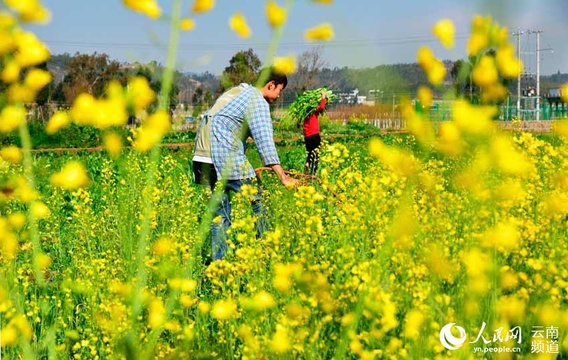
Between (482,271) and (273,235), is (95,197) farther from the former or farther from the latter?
(482,271)

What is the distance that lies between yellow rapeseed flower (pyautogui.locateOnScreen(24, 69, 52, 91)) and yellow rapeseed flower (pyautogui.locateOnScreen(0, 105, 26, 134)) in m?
0.06

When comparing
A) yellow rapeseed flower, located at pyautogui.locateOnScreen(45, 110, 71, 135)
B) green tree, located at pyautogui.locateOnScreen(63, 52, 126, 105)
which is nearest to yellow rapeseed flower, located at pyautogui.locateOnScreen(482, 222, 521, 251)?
yellow rapeseed flower, located at pyautogui.locateOnScreen(45, 110, 71, 135)

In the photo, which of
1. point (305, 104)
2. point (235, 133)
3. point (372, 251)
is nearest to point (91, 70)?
point (305, 104)

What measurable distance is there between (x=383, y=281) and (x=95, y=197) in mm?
5981

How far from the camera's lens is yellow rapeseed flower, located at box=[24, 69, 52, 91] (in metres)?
1.72

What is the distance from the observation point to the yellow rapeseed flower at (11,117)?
1662 millimetres

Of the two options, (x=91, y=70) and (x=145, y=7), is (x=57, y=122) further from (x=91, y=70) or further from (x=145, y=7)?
(x=91, y=70)

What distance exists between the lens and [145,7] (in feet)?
4.83

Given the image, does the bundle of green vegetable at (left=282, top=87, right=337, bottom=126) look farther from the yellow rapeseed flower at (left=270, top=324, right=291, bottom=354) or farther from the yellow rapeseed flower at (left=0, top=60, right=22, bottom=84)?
the yellow rapeseed flower at (left=0, top=60, right=22, bottom=84)

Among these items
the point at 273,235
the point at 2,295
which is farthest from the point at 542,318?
the point at 2,295

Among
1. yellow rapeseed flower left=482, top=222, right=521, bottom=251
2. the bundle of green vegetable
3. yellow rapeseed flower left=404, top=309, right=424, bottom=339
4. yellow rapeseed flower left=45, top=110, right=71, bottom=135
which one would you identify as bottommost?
yellow rapeseed flower left=404, top=309, right=424, bottom=339

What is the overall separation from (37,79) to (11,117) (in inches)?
4.3

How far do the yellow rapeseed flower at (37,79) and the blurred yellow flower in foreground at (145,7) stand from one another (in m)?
0.35

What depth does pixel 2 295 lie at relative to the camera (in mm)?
1961
